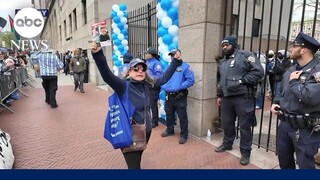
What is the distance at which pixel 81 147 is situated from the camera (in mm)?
4582

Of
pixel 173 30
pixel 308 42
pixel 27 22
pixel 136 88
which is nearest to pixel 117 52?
pixel 173 30

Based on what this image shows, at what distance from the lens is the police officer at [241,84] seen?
359 cm

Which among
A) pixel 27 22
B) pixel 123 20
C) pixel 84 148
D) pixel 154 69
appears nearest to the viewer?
pixel 84 148

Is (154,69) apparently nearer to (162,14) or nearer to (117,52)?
(162,14)

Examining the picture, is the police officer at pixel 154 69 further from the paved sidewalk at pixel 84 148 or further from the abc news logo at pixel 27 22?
the abc news logo at pixel 27 22

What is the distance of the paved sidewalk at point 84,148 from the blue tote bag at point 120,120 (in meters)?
1.40

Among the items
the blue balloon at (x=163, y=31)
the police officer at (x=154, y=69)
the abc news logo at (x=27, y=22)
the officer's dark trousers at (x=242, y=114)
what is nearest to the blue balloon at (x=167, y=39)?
the blue balloon at (x=163, y=31)

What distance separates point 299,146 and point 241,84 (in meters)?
1.28

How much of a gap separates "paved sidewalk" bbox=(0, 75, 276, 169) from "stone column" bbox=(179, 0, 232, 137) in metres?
0.41

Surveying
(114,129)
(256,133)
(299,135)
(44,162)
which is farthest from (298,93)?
(44,162)

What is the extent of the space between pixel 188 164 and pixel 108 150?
1.45 meters

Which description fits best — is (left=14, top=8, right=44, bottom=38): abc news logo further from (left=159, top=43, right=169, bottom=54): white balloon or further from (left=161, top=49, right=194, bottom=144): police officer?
(left=161, top=49, right=194, bottom=144): police officer

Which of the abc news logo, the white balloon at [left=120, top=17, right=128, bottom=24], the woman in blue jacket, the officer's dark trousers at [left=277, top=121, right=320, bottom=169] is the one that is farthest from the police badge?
the abc news logo

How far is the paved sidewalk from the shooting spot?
12.8 ft
